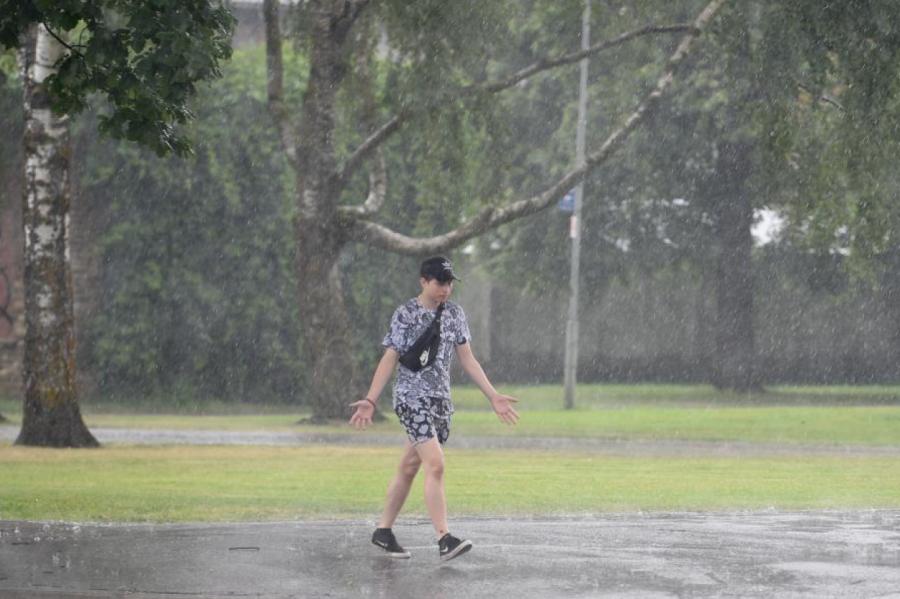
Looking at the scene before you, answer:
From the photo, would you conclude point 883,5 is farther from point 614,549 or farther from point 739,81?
point 614,549

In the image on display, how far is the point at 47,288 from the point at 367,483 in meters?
6.65

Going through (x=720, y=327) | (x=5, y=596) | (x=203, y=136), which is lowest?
(x=5, y=596)

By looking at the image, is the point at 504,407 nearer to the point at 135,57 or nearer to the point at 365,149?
the point at 135,57

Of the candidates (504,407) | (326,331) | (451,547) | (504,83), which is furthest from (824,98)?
(451,547)

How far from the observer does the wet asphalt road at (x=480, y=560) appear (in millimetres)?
9930

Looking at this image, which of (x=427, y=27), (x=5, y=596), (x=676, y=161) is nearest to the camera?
(x=5, y=596)

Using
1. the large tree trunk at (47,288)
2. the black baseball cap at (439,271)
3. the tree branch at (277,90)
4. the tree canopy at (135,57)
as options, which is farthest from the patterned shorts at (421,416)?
the tree branch at (277,90)

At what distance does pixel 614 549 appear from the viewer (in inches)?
466

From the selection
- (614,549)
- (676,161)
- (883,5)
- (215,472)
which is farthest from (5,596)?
(676,161)

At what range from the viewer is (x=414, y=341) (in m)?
11.3

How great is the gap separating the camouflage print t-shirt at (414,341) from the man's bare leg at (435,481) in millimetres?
310

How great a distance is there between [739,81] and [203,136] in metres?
13.8

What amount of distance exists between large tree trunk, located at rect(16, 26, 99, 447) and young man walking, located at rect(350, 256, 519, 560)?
12673mm

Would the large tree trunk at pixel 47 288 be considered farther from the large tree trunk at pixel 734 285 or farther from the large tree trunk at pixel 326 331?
the large tree trunk at pixel 734 285
